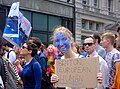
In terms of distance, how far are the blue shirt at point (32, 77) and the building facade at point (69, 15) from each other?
14746 mm

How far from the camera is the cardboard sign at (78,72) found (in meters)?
4.76

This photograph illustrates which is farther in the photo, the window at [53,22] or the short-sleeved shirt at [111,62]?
the window at [53,22]

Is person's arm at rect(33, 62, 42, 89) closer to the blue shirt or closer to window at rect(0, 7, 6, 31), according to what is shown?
the blue shirt

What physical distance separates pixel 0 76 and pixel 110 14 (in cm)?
3480

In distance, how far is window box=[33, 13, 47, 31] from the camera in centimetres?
2556

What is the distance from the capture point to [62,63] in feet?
17.0

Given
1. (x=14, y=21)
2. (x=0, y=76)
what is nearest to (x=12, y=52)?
(x=14, y=21)

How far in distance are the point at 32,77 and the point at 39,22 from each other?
66.3 feet

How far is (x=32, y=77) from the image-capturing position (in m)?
6.04

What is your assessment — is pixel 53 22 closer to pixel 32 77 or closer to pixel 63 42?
pixel 32 77

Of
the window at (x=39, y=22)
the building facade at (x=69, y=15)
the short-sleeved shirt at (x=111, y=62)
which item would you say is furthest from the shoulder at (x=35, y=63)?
the window at (x=39, y=22)

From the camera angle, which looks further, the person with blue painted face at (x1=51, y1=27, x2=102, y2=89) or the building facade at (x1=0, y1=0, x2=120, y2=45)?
the building facade at (x1=0, y1=0, x2=120, y2=45)

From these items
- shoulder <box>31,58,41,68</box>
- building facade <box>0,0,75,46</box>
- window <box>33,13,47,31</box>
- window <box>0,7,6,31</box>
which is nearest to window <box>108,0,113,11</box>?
building facade <box>0,0,75,46</box>

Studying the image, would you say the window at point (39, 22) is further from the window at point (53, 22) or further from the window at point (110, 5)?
the window at point (110, 5)
